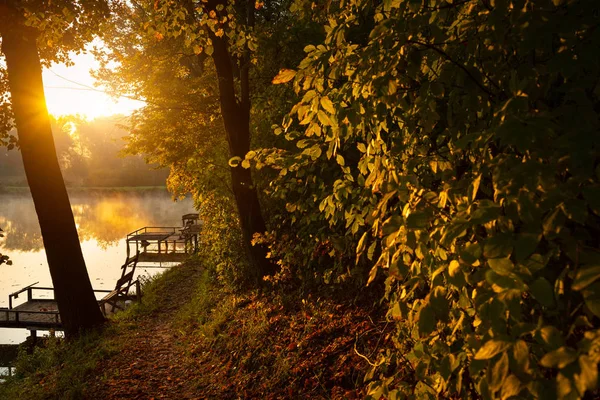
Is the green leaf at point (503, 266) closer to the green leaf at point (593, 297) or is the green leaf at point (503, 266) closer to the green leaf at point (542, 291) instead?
the green leaf at point (542, 291)

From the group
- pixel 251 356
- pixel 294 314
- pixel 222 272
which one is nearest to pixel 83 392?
pixel 251 356

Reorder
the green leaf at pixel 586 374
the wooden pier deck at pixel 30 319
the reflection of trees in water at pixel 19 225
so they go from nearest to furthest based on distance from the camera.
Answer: the green leaf at pixel 586 374, the wooden pier deck at pixel 30 319, the reflection of trees in water at pixel 19 225

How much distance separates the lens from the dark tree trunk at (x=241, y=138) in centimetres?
848

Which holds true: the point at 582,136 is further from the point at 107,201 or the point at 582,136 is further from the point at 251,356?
the point at 107,201

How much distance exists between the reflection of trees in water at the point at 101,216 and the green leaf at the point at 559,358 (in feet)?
142

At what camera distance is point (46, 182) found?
9.62m

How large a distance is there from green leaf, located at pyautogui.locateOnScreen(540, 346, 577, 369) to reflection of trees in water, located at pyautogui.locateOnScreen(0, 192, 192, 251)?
1704 inches

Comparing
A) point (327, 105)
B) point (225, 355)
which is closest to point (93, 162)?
point (225, 355)

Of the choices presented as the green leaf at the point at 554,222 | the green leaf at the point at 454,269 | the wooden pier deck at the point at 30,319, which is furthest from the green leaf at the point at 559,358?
the wooden pier deck at the point at 30,319

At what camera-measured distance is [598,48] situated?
4.81 ft

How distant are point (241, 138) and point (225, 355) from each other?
446 centimetres

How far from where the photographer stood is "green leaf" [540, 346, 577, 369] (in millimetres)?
1130

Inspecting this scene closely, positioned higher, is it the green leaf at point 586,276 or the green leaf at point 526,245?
the green leaf at point 526,245

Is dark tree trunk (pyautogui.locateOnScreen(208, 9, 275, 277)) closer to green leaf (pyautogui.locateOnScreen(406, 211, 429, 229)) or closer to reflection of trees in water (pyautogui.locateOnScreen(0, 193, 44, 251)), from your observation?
green leaf (pyautogui.locateOnScreen(406, 211, 429, 229))
